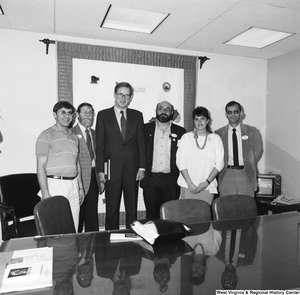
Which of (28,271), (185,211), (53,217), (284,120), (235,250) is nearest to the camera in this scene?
(28,271)

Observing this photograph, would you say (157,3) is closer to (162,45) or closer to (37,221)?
(162,45)

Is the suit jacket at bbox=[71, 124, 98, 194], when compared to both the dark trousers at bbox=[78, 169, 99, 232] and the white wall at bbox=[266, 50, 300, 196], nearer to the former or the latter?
the dark trousers at bbox=[78, 169, 99, 232]

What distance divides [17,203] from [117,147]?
1169 millimetres

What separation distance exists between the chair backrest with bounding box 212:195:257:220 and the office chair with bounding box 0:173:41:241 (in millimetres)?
1715

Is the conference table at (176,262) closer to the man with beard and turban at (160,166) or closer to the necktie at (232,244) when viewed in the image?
the necktie at (232,244)

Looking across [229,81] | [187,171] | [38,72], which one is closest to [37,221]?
[187,171]

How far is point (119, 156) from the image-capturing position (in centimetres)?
319

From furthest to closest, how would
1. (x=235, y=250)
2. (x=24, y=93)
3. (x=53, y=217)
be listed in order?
(x=24, y=93)
(x=53, y=217)
(x=235, y=250)

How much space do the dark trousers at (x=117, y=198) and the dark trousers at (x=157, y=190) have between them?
19 cm

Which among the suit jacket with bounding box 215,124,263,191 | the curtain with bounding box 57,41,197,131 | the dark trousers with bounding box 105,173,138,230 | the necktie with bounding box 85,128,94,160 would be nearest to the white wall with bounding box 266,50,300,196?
the suit jacket with bounding box 215,124,263,191

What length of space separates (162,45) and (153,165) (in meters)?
1.80

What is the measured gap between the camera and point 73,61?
148 inches

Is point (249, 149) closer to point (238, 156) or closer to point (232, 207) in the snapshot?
point (238, 156)

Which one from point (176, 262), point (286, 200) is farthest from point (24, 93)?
point (286, 200)
